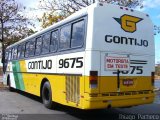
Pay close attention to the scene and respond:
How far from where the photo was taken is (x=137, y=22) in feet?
33.9

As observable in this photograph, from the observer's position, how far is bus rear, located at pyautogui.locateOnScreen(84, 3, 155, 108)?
9195mm

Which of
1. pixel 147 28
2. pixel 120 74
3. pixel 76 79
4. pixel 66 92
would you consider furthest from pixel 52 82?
pixel 147 28

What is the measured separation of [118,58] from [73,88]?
1.57m

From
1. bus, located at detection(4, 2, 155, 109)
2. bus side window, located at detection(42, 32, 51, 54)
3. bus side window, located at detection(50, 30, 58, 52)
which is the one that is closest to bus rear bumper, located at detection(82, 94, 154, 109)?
bus, located at detection(4, 2, 155, 109)

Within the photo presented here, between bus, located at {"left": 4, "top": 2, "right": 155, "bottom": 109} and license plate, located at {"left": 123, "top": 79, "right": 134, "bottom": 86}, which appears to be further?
license plate, located at {"left": 123, "top": 79, "right": 134, "bottom": 86}

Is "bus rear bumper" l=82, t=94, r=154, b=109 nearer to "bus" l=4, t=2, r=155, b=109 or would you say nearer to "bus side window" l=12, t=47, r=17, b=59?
"bus" l=4, t=2, r=155, b=109

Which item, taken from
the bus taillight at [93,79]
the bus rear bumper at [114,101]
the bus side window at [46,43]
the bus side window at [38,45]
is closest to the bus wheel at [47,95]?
the bus side window at [46,43]

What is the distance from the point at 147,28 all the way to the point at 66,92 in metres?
3.21

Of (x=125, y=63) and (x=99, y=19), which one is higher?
(x=99, y=19)

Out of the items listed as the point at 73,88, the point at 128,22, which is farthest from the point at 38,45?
the point at 128,22

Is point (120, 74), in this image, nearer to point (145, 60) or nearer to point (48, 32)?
point (145, 60)

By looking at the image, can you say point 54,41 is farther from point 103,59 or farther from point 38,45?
point 103,59

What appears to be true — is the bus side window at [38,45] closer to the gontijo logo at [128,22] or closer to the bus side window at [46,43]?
the bus side window at [46,43]

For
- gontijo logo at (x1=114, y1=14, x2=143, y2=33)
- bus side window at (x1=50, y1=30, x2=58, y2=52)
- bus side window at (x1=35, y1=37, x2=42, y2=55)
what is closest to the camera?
gontijo logo at (x1=114, y1=14, x2=143, y2=33)
